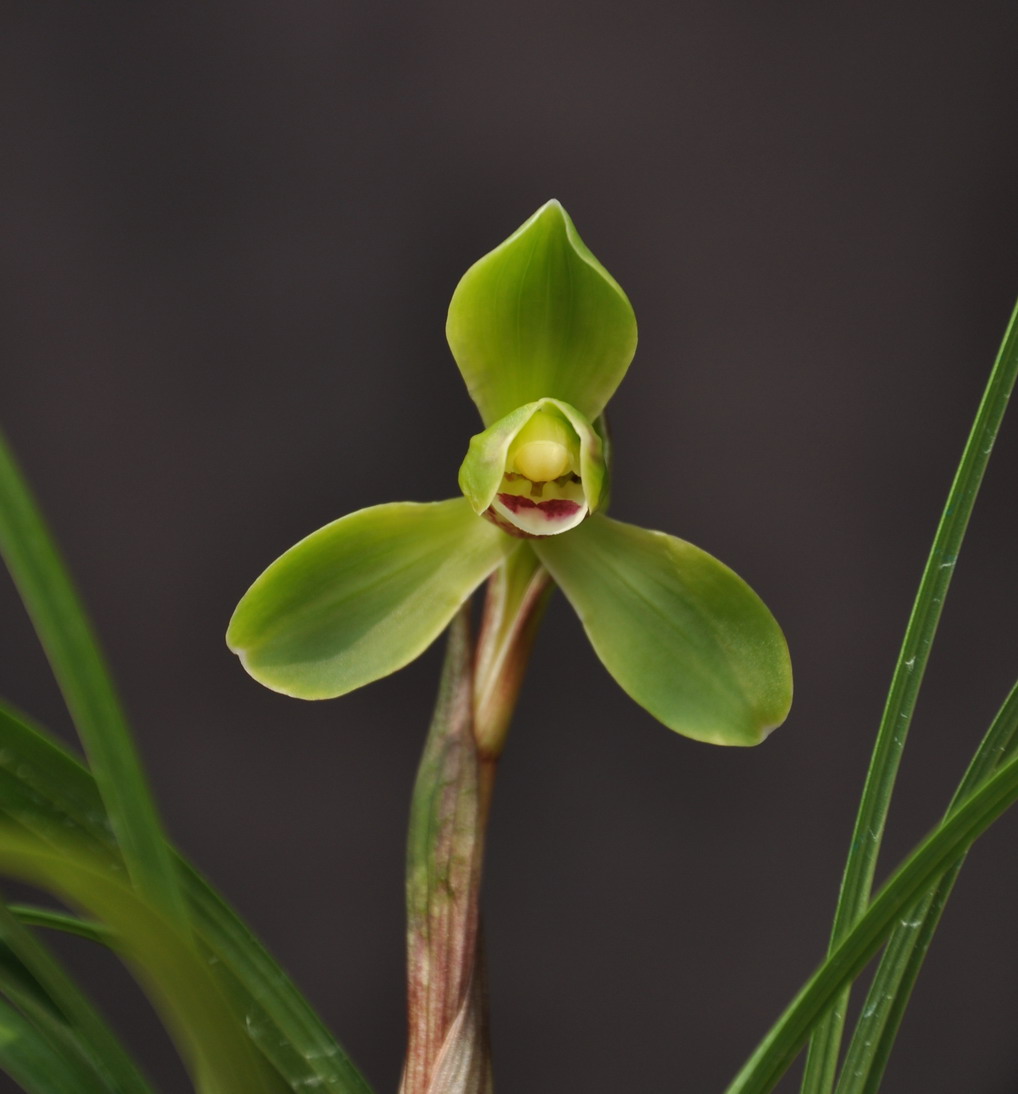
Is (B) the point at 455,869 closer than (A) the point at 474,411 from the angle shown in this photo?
Yes

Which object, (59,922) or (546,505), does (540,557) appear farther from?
(59,922)

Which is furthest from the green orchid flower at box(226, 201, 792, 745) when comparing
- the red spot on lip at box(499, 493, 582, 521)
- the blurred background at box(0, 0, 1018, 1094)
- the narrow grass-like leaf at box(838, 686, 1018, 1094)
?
the blurred background at box(0, 0, 1018, 1094)

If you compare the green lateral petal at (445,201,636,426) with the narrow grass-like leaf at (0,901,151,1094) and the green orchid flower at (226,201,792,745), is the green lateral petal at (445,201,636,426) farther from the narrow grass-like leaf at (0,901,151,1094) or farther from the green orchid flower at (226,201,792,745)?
the narrow grass-like leaf at (0,901,151,1094)

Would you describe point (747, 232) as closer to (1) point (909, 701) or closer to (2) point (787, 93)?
(2) point (787, 93)

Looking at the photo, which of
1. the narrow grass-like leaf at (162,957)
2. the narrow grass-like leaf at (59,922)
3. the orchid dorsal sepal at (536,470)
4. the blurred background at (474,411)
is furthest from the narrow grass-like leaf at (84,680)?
the blurred background at (474,411)

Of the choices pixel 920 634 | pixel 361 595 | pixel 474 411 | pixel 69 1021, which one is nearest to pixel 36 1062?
pixel 69 1021

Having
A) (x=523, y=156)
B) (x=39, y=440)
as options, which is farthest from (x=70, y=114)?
(x=523, y=156)
